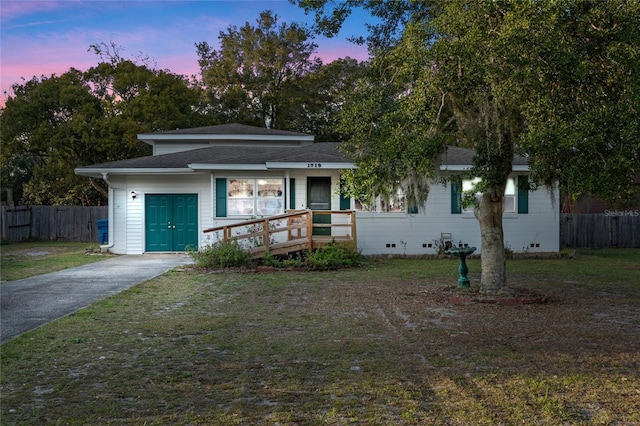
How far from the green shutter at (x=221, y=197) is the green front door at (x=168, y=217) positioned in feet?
5.55

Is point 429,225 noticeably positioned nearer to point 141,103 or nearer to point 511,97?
point 511,97

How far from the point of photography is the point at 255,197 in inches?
717

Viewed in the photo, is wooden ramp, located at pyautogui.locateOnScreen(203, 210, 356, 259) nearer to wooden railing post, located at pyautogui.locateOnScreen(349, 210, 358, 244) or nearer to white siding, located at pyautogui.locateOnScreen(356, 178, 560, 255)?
wooden railing post, located at pyautogui.locateOnScreen(349, 210, 358, 244)

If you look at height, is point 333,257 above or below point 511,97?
below

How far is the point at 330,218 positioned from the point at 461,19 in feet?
33.6

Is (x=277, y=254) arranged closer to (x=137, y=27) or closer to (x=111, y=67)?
(x=137, y=27)

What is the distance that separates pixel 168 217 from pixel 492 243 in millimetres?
12393

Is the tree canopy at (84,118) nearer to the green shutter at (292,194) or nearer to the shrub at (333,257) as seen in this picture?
the green shutter at (292,194)

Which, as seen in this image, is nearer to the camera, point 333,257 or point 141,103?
point 333,257

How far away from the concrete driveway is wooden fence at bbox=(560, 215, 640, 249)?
15.5m

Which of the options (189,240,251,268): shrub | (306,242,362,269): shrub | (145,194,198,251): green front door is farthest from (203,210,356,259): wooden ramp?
(145,194,198,251): green front door

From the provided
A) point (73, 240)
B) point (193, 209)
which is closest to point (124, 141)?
point (73, 240)

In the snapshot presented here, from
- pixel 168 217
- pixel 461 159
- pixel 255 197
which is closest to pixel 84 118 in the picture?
pixel 168 217

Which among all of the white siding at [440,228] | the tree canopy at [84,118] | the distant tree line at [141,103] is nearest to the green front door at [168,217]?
the white siding at [440,228]
